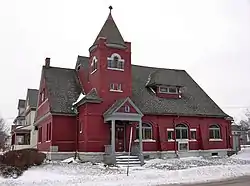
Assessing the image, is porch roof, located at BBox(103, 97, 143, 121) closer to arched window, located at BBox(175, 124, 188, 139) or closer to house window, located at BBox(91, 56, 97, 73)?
house window, located at BBox(91, 56, 97, 73)

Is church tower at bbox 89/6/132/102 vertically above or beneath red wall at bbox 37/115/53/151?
above

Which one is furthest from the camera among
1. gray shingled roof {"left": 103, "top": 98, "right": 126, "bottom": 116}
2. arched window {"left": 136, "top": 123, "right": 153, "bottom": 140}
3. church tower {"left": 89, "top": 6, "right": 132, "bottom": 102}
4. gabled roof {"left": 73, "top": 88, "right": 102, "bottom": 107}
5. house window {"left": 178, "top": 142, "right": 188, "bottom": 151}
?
house window {"left": 178, "top": 142, "right": 188, "bottom": 151}

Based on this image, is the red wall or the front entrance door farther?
the red wall

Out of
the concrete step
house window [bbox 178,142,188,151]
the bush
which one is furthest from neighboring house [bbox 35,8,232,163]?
the bush

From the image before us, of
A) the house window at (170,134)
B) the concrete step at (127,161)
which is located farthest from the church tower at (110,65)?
the house window at (170,134)

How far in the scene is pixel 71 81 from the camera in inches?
1335

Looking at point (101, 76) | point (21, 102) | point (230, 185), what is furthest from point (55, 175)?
point (21, 102)

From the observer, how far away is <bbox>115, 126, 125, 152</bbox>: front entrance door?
29.3m

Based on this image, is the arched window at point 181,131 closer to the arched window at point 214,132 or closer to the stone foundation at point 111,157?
the stone foundation at point 111,157

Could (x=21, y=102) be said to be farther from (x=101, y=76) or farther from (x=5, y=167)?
(x=5, y=167)

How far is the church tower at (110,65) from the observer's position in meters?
29.2

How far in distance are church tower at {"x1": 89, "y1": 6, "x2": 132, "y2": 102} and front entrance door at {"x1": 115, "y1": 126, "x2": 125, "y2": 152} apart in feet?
9.09

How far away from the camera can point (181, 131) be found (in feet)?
109

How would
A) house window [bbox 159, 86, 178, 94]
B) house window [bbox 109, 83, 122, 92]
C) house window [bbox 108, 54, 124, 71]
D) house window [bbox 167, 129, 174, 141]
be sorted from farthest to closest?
house window [bbox 159, 86, 178, 94], house window [bbox 167, 129, 174, 141], house window [bbox 108, 54, 124, 71], house window [bbox 109, 83, 122, 92]
